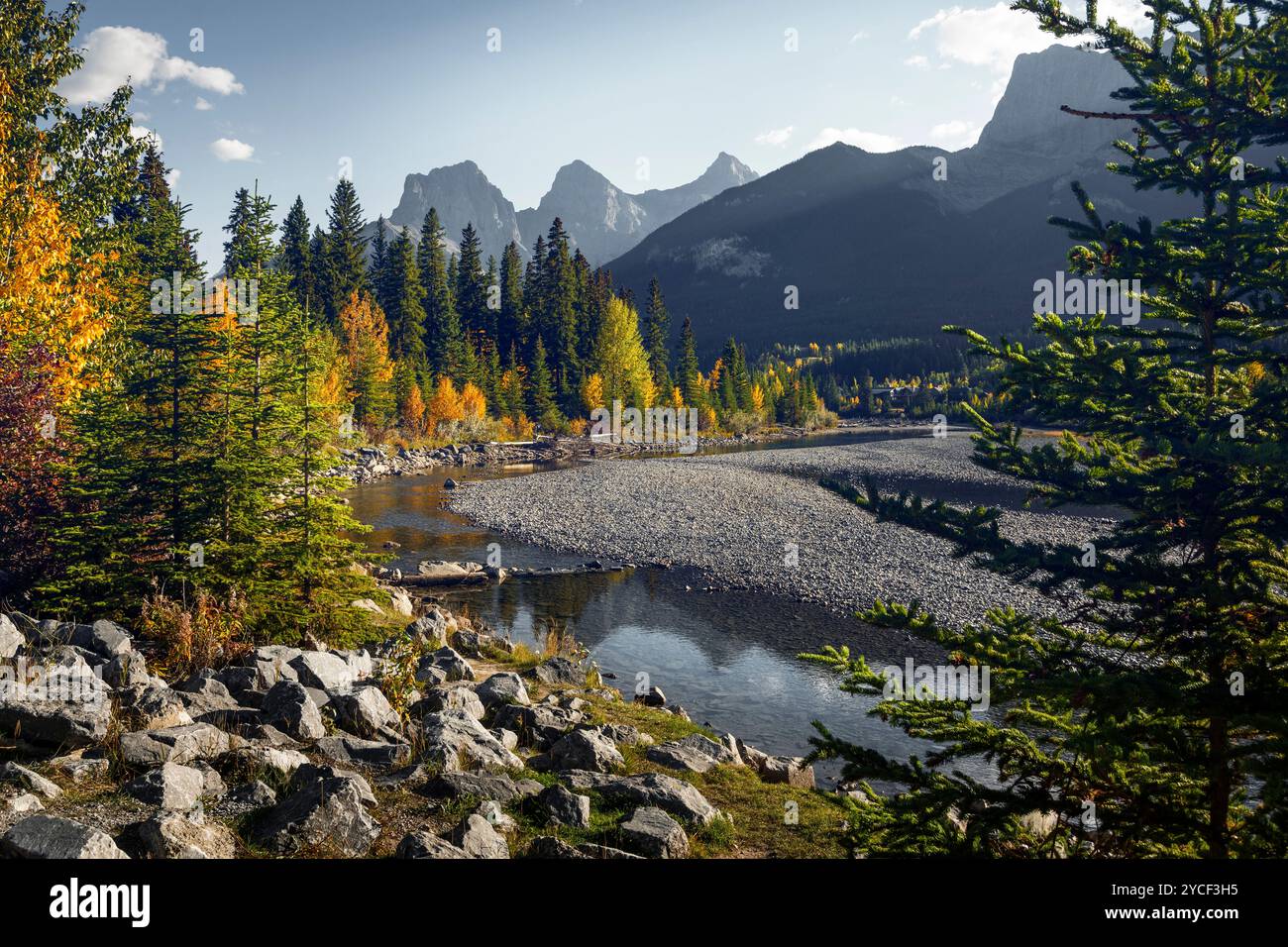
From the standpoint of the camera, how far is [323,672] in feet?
35.9

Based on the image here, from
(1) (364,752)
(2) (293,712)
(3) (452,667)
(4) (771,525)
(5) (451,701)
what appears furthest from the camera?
(4) (771,525)

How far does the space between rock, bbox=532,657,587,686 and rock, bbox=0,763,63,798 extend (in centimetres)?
928

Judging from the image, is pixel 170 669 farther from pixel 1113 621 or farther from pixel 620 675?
pixel 1113 621

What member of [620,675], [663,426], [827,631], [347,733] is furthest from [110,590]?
[663,426]

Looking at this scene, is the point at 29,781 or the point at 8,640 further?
the point at 8,640

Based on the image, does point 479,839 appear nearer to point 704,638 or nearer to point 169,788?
point 169,788

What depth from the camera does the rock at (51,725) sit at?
23.6ft

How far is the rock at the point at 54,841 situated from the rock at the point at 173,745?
196 cm

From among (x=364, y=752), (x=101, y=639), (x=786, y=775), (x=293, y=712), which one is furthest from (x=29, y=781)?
(x=786, y=775)

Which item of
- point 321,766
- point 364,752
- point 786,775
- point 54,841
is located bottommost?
point 786,775

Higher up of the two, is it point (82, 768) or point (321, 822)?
point (82, 768)

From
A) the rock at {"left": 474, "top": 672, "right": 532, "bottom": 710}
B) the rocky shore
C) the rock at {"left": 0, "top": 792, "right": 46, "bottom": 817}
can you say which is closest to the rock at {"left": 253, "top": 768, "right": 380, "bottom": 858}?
the rocky shore

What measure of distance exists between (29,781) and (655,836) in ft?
18.0
